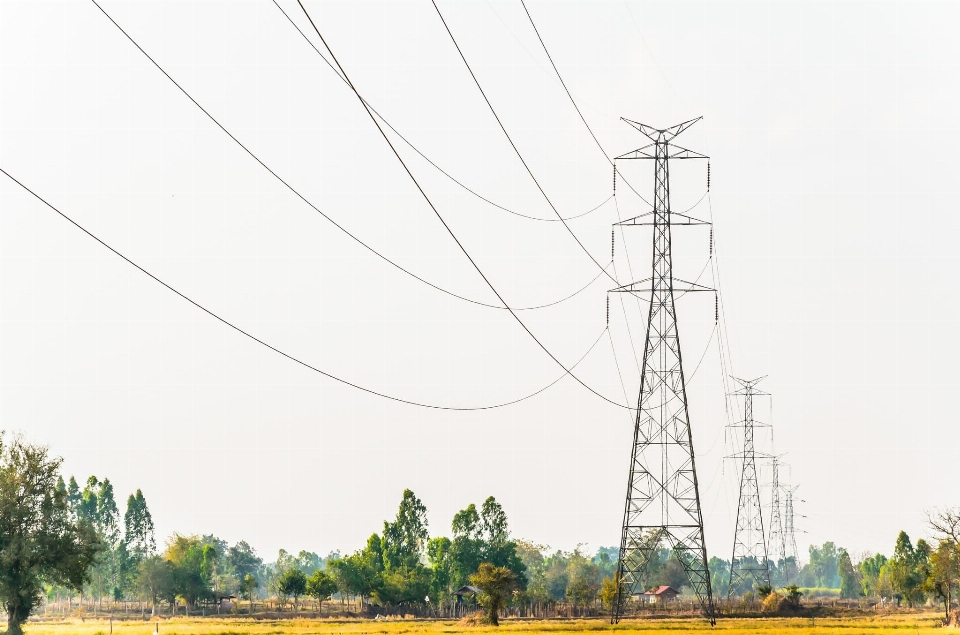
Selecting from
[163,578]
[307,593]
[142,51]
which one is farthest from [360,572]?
[142,51]

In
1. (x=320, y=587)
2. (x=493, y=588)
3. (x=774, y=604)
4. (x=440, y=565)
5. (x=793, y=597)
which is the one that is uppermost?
(x=440, y=565)

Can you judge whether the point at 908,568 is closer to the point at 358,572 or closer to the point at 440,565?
the point at 440,565

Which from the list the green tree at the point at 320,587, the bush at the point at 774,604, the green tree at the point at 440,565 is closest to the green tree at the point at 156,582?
the green tree at the point at 320,587

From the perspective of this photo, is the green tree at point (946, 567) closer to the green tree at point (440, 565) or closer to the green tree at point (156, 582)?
the green tree at point (440, 565)

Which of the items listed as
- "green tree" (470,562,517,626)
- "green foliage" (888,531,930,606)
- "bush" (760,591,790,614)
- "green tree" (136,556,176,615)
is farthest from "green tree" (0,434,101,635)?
"green foliage" (888,531,930,606)

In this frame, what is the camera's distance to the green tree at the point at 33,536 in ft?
287

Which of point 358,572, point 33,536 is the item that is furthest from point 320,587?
point 33,536

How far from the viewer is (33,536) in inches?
3501

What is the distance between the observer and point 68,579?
92.9 meters

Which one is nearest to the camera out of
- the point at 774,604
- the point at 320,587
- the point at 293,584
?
the point at 774,604

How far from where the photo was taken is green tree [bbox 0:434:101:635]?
87.4m

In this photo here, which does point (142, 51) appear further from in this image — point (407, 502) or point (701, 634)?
point (407, 502)

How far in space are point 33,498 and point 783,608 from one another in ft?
262

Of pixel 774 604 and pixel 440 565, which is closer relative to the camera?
pixel 774 604
